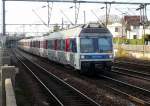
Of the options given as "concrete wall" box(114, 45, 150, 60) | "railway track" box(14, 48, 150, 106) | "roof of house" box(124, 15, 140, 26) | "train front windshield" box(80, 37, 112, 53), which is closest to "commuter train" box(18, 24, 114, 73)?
"train front windshield" box(80, 37, 112, 53)

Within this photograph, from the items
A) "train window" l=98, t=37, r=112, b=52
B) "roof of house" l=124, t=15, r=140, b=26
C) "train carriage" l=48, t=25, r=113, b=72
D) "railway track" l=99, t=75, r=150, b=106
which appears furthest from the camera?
"roof of house" l=124, t=15, r=140, b=26

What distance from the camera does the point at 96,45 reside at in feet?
77.0

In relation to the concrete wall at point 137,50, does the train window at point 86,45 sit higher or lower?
higher

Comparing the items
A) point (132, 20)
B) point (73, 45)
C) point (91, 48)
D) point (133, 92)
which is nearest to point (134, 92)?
point (133, 92)

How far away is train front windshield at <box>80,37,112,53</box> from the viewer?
2331 cm

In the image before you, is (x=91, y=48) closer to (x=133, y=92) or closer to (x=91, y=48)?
(x=91, y=48)

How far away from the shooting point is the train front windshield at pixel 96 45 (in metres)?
23.3

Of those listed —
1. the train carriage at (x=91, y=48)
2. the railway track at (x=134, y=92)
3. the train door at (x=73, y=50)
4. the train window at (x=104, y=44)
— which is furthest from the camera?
the train door at (x=73, y=50)

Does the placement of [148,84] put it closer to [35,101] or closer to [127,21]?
[35,101]

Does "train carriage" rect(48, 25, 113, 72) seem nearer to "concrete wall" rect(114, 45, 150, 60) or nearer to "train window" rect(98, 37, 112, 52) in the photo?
"train window" rect(98, 37, 112, 52)

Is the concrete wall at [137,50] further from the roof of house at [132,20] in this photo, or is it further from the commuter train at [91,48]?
the roof of house at [132,20]

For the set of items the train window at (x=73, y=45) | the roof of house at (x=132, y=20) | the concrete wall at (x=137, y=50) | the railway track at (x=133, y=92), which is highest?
the roof of house at (x=132, y=20)

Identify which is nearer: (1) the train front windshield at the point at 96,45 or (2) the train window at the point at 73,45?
(1) the train front windshield at the point at 96,45

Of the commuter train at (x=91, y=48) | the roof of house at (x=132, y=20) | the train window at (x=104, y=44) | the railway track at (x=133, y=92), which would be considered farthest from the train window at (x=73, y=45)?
the roof of house at (x=132, y=20)
